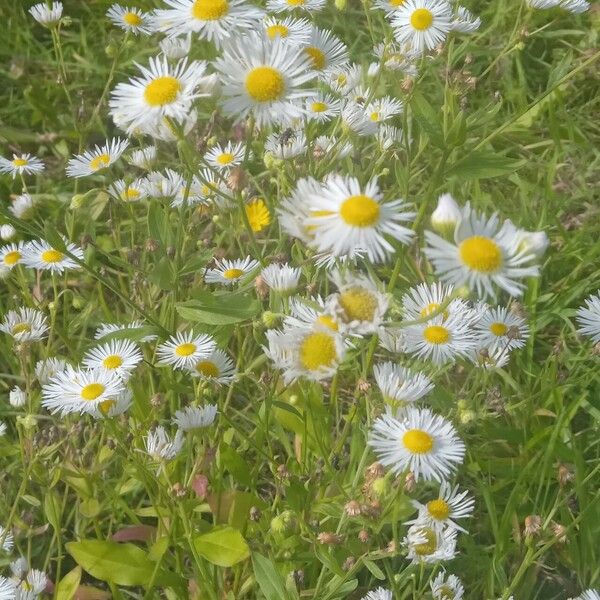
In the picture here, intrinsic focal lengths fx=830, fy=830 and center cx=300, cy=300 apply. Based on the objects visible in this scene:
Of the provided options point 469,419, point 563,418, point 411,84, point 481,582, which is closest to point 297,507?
point 469,419

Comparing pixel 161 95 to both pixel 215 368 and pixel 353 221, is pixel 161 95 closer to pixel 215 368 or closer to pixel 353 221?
pixel 353 221

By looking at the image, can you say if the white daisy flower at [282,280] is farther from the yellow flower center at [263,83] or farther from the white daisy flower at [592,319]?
the white daisy flower at [592,319]

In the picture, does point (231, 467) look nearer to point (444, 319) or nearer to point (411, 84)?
point (444, 319)

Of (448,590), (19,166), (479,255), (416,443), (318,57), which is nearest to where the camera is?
(479,255)

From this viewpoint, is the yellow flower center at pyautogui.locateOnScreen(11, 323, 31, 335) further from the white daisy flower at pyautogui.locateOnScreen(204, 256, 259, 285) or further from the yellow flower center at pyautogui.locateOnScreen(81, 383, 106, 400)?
the white daisy flower at pyautogui.locateOnScreen(204, 256, 259, 285)

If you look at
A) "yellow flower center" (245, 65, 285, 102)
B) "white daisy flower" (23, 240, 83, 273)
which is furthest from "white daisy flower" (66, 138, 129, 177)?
"yellow flower center" (245, 65, 285, 102)

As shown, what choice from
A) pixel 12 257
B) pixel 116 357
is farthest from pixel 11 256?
pixel 116 357
